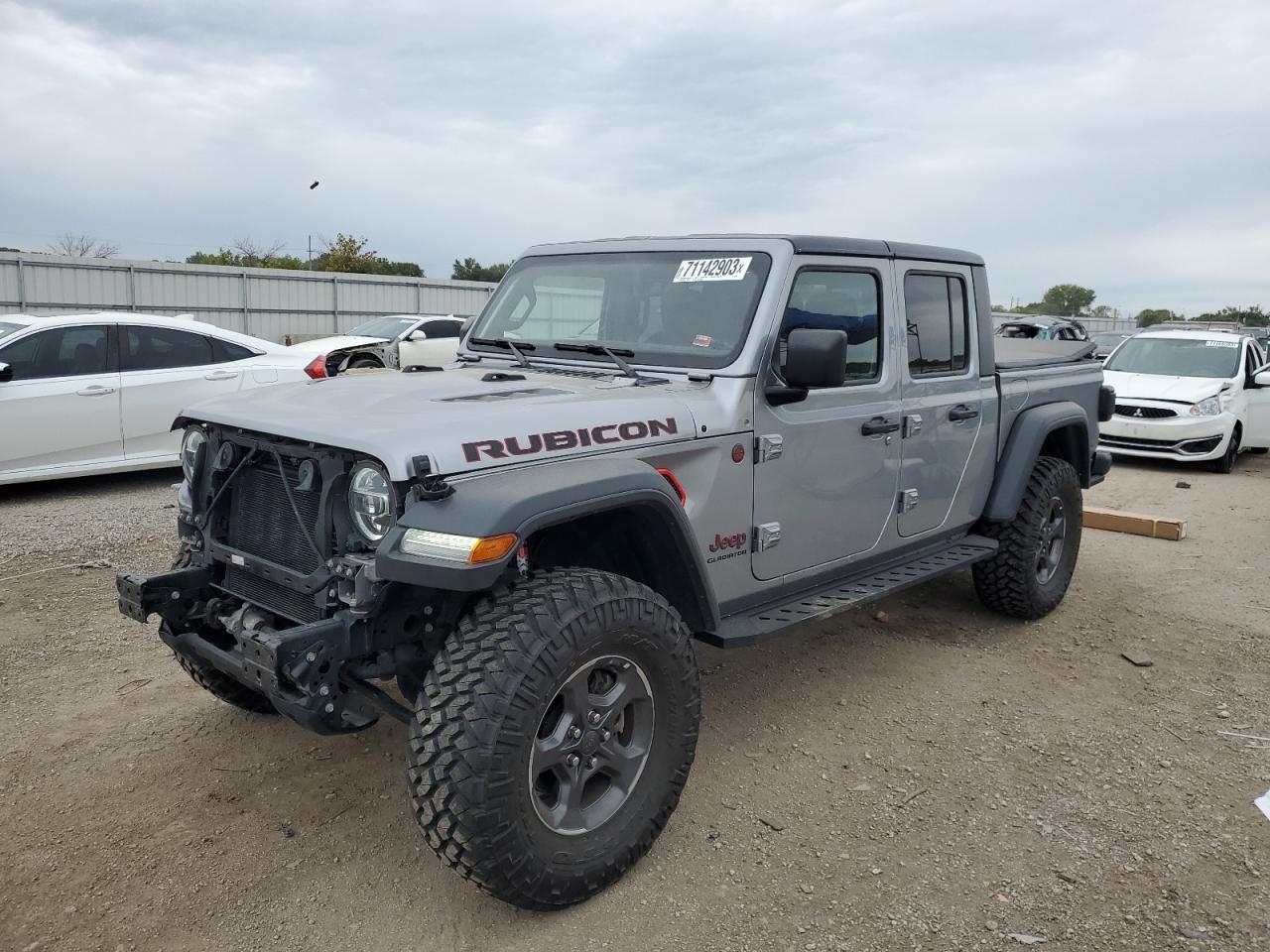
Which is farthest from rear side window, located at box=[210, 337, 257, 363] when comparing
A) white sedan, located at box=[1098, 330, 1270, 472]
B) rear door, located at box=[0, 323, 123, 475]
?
white sedan, located at box=[1098, 330, 1270, 472]

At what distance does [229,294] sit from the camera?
77.0ft

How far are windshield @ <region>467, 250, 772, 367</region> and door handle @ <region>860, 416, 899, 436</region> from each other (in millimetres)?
780

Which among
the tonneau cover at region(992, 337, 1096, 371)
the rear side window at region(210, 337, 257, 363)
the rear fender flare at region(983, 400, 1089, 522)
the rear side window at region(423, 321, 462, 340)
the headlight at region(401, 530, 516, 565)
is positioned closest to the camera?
the headlight at region(401, 530, 516, 565)

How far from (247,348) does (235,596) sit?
240 inches

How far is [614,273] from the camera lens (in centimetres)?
415

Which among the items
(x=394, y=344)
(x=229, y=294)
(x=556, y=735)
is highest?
(x=229, y=294)

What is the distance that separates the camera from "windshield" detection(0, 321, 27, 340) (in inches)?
298

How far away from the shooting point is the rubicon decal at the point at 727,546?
3.51m

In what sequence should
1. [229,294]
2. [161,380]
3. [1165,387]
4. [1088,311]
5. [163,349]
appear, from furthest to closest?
[1088,311] < [229,294] < [1165,387] < [163,349] < [161,380]

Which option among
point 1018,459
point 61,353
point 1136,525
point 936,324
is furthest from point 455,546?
point 1136,525

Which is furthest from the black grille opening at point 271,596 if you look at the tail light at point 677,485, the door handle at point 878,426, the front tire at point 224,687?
the door handle at point 878,426

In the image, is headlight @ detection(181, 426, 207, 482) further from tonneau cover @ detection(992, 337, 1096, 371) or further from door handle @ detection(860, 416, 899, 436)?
tonneau cover @ detection(992, 337, 1096, 371)

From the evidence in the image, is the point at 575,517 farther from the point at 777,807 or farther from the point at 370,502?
the point at 777,807

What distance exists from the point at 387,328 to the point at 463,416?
15957 millimetres
